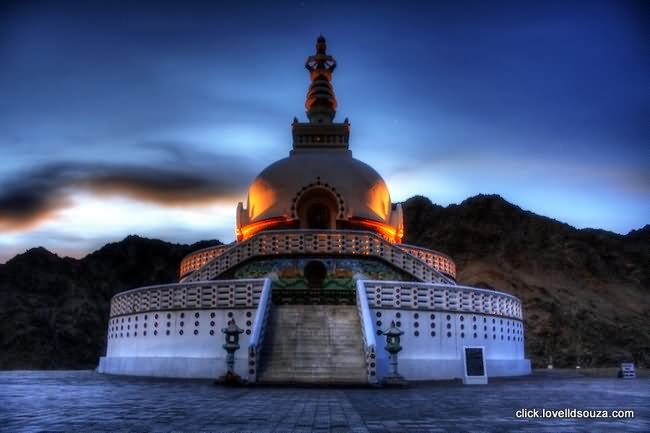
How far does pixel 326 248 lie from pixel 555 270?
54.2 meters

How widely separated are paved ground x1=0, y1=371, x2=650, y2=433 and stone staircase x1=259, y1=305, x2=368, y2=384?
2.91 metres

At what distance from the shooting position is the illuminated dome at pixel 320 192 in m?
29.8

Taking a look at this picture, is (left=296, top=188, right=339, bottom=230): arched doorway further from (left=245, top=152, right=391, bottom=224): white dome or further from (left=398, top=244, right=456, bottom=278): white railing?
(left=398, top=244, right=456, bottom=278): white railing

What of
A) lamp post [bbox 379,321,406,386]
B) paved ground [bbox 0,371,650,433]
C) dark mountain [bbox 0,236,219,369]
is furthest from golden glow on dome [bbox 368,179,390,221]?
dark mountain [bbox 0,236,219,369]

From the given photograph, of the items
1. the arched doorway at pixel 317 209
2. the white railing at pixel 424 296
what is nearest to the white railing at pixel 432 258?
the arched doorway at pixel 317 209

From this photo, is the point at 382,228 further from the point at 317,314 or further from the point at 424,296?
the point at 317,314

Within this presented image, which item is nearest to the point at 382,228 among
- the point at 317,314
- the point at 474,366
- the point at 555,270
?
the point at 317,314

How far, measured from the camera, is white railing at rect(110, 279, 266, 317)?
A: 65.2ft

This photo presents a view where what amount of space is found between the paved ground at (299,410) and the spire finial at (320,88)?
27.1 metres

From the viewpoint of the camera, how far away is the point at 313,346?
18.5 m

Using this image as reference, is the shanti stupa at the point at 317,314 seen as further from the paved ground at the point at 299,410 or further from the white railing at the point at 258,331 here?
the paved ground at the point at 299,410

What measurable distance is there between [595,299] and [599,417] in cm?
6214

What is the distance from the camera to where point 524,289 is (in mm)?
66125

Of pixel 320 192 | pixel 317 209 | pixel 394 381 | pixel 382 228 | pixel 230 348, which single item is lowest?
pixel 394 381
